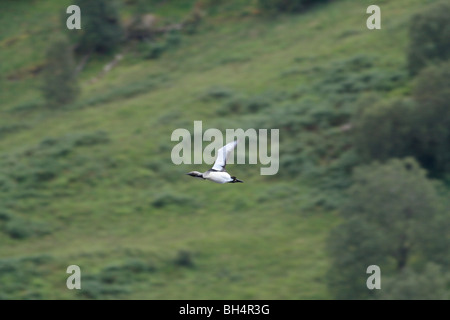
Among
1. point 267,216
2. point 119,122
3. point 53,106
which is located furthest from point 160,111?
point 267,216

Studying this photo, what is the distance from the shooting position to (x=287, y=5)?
7481cm

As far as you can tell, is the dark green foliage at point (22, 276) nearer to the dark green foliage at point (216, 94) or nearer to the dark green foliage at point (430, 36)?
the dark green foliage at point (216, 94)

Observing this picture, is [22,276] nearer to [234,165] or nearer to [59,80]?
[234,165]

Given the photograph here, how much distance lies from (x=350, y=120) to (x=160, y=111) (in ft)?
45.1

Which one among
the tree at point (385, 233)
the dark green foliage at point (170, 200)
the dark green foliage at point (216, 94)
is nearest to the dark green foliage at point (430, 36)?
the dark green foliage at point (216, 94)

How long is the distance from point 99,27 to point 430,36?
97.7ft

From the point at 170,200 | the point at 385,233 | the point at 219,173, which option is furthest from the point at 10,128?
the point at 219,173

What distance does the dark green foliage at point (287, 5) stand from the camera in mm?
74375

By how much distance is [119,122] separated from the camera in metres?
60.4

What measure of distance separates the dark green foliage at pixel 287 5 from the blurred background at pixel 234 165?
13cm

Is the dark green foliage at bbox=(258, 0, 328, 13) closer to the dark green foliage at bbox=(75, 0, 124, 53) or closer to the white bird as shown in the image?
the dark green foliage at bbox=(75, 0, 124, 53)

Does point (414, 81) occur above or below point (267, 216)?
above

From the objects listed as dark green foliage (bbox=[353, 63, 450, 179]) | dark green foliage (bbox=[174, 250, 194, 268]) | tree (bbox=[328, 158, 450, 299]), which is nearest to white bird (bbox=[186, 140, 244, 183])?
tree (bbox=[328, 158, 450, 299])
